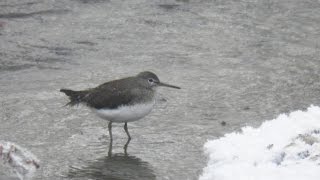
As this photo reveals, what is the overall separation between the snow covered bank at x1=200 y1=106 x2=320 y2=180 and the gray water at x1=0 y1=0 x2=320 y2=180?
39 cm

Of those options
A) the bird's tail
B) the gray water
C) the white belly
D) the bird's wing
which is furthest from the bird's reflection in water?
the bird's tail

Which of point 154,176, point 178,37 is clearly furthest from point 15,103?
point 178,37

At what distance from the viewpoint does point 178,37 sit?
50.1 ft

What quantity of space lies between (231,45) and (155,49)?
4.60 ft

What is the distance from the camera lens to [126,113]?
10195 millimetres

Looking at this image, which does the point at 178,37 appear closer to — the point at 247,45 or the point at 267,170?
the point at 247,45

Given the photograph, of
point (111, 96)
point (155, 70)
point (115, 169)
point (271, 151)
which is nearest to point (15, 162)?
point (115, 169)

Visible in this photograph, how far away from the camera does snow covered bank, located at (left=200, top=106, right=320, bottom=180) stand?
313 inches

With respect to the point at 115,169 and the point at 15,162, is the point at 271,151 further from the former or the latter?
the point at 15,162

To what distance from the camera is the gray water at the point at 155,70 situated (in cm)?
993

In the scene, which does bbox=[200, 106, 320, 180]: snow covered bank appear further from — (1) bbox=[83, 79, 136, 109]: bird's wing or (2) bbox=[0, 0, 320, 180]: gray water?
(1) bbox=[83, 79, 136, 109]: bird's wing

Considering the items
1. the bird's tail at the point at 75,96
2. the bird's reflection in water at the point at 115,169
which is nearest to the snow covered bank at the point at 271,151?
the bird's reflection in water at the point at 115,169

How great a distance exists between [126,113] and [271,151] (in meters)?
2.24

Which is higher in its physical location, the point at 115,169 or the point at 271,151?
the point at 271,151
